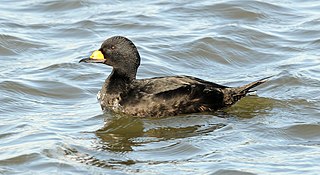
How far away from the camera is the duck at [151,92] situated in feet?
37.3

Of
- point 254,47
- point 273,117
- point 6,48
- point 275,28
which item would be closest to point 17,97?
point 6,48

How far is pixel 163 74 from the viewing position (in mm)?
13625

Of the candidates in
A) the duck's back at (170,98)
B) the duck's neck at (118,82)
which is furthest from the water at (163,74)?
the duck's neck at (118,82)

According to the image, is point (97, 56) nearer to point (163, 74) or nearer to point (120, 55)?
point (120, 55)

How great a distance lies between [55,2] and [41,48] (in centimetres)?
276

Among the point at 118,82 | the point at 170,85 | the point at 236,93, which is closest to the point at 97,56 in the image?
the point at 118,82

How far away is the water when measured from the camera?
31.8 feet

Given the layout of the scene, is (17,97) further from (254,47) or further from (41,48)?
(254,47)

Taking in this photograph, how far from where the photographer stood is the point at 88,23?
627 inches

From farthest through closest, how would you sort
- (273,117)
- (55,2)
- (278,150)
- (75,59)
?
(55,2)
(75,59)
(273,117)
(278,150)

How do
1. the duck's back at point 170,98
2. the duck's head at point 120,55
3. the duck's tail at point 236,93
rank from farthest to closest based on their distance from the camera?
the duck's head at point 120,55, the duck's tail at point 236,93, the duck's back at point 170,98

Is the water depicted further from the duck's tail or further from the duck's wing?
the duck's wing

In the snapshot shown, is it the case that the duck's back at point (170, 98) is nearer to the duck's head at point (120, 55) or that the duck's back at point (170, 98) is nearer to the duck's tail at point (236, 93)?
the duck's tail at point (236, 93)

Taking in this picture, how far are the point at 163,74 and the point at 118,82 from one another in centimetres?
184
